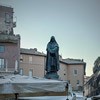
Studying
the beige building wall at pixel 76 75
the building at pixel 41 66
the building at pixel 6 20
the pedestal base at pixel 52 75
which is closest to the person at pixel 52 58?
the pedestal base at pixel 52 75

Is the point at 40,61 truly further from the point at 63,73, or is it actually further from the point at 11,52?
the point at 11,52

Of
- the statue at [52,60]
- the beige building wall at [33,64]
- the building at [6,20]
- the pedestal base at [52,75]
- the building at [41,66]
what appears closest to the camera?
the pedestal base at [52,75]

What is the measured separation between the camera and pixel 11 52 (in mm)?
62031

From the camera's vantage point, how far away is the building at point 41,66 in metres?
78.6

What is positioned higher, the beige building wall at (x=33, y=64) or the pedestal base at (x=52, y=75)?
the beige building wall at (x=33, y=64)

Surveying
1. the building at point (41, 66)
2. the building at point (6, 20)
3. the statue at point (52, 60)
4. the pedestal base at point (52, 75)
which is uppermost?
the building at point (6, 20)

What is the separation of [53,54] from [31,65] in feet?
208

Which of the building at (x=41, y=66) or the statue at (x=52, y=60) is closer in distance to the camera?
the statue at (x=52, y=60)

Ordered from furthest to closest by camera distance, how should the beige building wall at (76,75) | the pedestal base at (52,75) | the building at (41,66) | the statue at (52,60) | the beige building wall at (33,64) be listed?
the beige building wall at (76,75), the building at (41,66), the beige building wall at (33,64), the statue at (52,60), the pedestal base at (52,75)

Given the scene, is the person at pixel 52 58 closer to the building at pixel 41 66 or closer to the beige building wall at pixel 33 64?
the building at pixel 41 66

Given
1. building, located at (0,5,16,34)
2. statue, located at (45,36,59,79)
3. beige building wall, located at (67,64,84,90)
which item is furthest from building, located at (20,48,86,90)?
statue, located at (45,36,59,79)

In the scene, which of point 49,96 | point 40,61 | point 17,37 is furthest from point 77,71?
point 49,96

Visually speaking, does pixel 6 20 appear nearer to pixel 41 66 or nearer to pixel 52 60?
pixel 41 66

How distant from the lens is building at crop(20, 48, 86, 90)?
78562 millimetres
